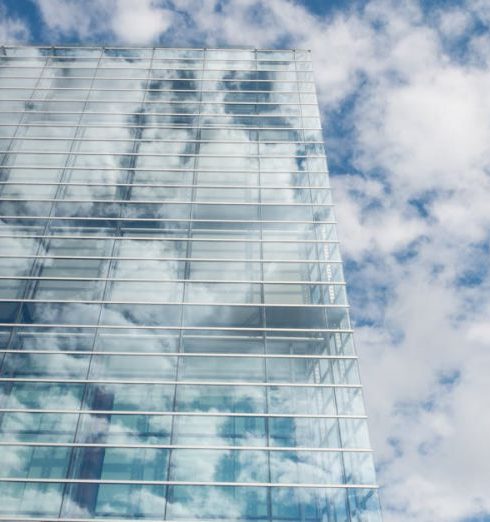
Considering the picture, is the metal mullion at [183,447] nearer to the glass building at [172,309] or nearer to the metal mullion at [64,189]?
the glass building at [172,309]

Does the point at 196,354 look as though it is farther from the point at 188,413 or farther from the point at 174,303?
the point at 174,303

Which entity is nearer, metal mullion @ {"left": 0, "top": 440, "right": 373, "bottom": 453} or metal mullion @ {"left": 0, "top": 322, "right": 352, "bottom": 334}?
metal mullion @ {"left": 0, "top": 440, "right": 373, "bottom": 453}

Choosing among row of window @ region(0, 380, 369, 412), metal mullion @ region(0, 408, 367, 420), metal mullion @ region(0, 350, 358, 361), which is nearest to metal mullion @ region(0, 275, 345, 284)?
metal mullion @ region(0, 350, 358, 361)

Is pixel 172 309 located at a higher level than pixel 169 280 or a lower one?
lower

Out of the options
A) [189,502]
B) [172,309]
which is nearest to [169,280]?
[172,309]

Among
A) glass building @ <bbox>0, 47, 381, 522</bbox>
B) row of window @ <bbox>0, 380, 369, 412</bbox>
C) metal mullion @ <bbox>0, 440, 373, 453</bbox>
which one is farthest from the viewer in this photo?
row of window @ <bbox>0, 380, 369, 412</bbox>

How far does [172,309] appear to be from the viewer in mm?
22406

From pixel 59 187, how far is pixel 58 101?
808 cm

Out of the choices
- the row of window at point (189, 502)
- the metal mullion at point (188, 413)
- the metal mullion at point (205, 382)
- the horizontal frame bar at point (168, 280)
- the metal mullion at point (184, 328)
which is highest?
the horizontal frame bar at point (168, 280)

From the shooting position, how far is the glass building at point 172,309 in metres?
17.7

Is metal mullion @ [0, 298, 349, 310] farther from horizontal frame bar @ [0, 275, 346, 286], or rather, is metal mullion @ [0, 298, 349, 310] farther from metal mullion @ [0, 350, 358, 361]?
metal mullion @ [0, 350, 358, 361]

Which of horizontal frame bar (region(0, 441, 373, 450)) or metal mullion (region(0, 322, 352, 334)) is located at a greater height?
metal mullion (region(0, 322, 352, 334))

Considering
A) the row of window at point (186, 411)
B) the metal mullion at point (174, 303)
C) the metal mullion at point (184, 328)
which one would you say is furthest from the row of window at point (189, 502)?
the metal mullion at point (174, 303)

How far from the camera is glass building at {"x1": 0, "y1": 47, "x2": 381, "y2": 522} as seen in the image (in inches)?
698
